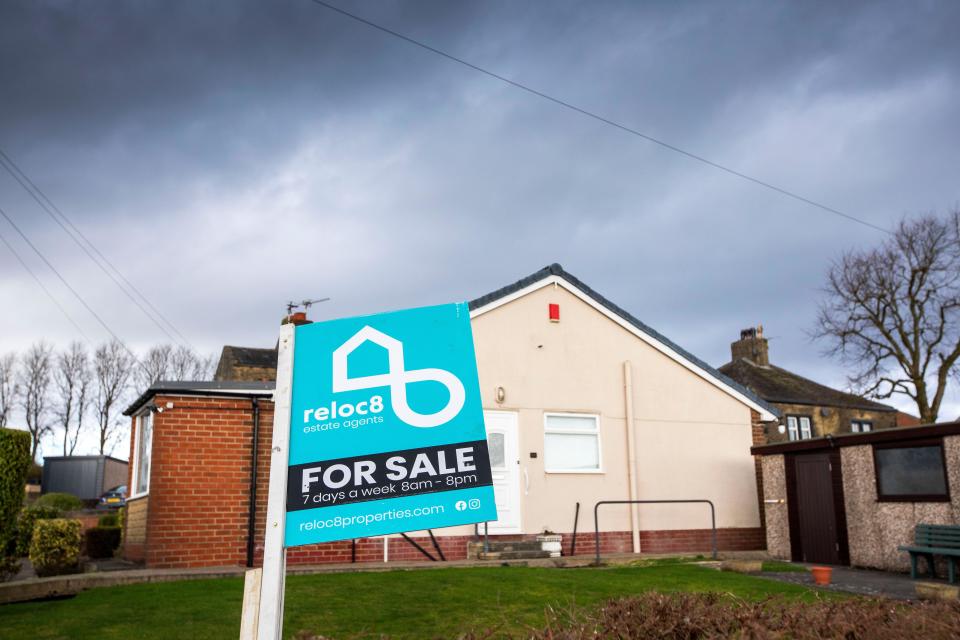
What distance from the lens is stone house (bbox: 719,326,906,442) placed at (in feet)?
103

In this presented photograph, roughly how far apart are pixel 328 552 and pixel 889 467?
940 cm

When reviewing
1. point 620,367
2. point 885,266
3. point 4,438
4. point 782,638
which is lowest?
point 782,638

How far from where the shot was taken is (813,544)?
15227mm

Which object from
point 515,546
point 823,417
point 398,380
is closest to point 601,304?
point 515,546

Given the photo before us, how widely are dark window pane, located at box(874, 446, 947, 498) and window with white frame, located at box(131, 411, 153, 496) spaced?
482 inches

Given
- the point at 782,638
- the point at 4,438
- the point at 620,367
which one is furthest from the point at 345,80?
the point at 782,638

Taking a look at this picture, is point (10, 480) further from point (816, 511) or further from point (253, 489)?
point (816, 511)

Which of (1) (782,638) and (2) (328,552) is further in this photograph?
(2) (328,552)

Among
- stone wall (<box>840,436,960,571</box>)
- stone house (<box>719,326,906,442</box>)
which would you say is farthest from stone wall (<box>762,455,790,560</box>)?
stone house (<box>719,326,906,442</box>)

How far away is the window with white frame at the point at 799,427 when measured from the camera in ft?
103

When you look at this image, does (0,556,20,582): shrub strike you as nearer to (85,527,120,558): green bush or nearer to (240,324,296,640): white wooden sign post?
(85,527,120,558): green bush

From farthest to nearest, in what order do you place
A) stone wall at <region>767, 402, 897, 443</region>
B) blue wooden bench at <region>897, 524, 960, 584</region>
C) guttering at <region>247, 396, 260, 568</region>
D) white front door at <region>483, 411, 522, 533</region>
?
stone wall at <region>767, 402, 897, 443</region> → white front door at <region>483, 411, 522, 533</region> → guttering at <region>247, 396, 260, 568</region> → blue wooden bench at <region>897, 524, 960, 584</region>

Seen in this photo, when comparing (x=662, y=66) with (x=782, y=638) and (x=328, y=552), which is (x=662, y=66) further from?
(x=782, y=638)

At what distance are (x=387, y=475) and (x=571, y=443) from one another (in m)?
12.3
